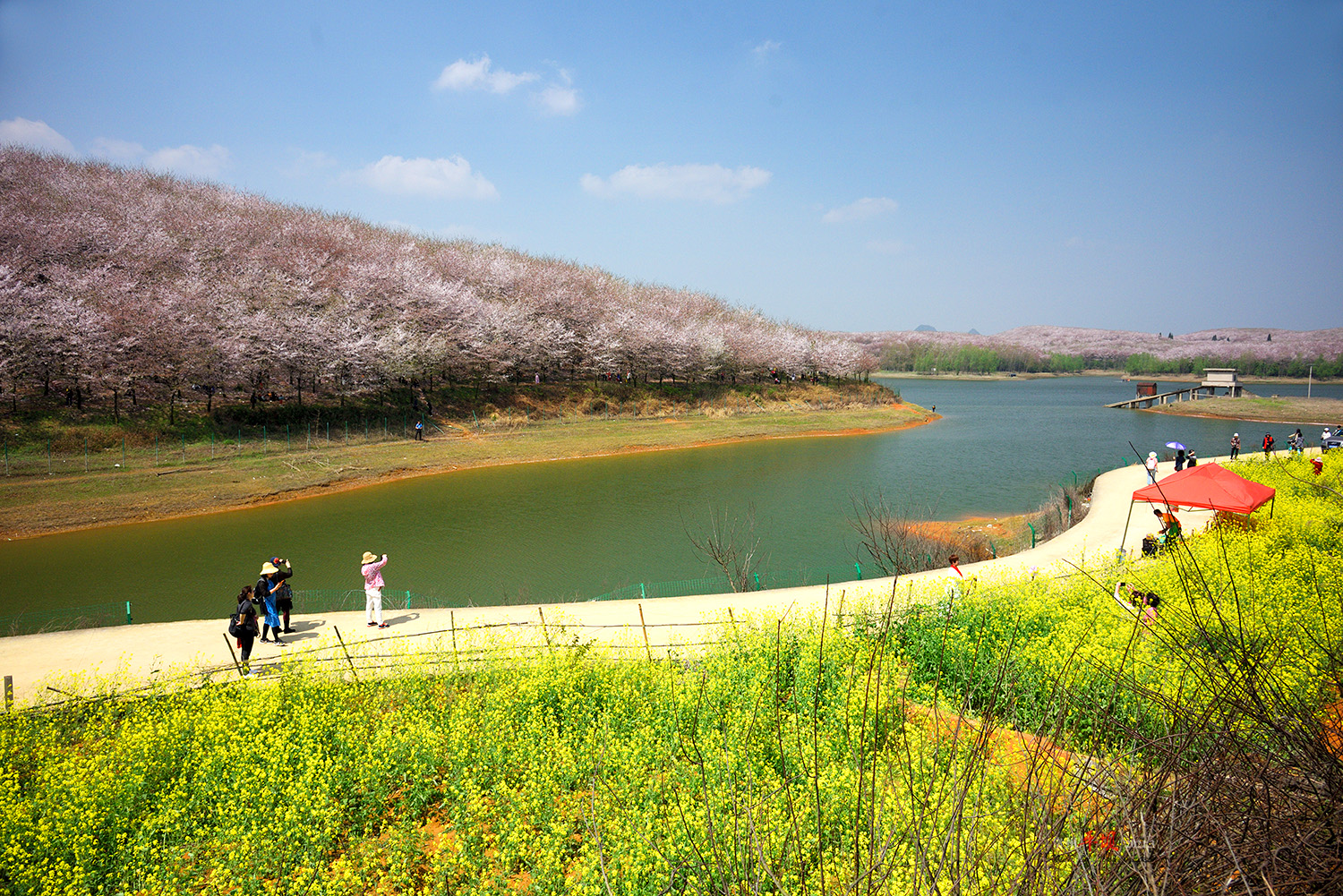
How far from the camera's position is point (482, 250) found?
74.8 metres

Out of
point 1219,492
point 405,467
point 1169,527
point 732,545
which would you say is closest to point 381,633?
point 732,545

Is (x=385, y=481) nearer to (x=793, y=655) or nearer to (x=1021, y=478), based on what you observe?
(x=793, y=655)

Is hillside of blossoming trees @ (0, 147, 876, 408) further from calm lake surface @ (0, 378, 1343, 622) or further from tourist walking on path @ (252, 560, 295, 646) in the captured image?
tourist walking on path @ (252, 560, 295, 646)

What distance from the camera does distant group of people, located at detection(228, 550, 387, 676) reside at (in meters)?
10.7

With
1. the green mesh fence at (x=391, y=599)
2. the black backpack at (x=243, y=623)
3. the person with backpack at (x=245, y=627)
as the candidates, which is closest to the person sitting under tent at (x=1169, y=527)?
the green mesh fence at (x=391, y=599)

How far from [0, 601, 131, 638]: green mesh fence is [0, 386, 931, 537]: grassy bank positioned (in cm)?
1040

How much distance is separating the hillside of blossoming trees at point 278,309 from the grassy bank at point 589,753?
109ft

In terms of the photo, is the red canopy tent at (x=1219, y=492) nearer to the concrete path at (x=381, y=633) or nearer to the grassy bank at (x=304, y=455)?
the concrete path at (x=381, y=633)

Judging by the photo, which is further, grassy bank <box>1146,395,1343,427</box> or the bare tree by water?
grassy bank <box>1146,395,1343,427</box>

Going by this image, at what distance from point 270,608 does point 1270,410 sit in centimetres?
7841

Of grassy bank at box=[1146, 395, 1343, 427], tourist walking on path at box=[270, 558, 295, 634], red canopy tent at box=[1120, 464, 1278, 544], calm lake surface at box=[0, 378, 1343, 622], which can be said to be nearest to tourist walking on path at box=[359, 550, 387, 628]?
tourist walking on path at box=[270, 558, 295, 634]

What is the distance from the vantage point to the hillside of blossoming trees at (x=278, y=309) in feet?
112

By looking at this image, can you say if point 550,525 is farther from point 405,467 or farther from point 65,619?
point 65,619

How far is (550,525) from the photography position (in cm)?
2612
